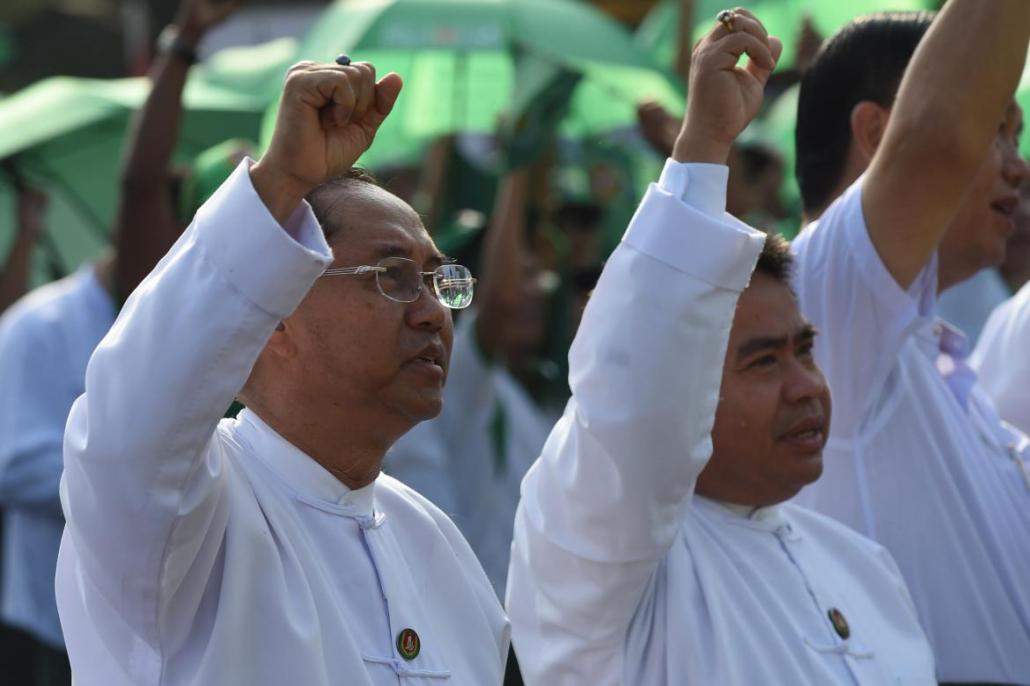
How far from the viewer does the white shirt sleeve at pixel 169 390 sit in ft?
6.79

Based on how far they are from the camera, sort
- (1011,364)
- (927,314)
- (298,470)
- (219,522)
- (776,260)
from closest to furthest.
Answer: (219,522), (298,470), (776,260), (927,314), (1011,364)

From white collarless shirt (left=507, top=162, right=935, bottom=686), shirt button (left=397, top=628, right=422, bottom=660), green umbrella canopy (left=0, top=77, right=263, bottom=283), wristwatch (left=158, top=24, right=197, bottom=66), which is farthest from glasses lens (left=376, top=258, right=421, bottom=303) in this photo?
green umbrella canopy (left=0, top=77, right=263, bottom=283)

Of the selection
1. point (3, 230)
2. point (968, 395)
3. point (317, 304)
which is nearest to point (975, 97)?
point (968, 395)

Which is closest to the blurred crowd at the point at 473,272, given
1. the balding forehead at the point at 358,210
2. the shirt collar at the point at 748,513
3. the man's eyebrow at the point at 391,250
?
the balding forehead at the point at 358,210

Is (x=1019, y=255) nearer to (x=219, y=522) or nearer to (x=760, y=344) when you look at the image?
(x=760, y=344)

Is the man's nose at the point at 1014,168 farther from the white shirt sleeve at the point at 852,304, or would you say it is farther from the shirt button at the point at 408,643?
the shirt button at the point at 408,643

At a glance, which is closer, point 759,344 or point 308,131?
point 308,131

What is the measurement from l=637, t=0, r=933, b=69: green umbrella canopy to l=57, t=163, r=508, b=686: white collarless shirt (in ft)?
14.0

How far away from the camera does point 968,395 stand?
139 inches

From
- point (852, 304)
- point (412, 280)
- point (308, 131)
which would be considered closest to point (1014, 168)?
point (852, 304)

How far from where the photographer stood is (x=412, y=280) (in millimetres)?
2678

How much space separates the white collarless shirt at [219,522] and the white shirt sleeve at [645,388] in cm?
28

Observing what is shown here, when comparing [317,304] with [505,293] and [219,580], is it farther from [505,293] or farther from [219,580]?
[505,293]

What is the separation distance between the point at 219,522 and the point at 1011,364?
7.77 ft
